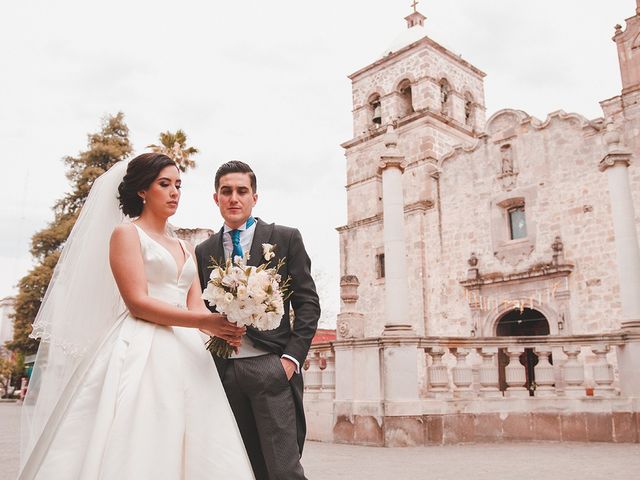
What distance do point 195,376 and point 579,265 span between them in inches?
610

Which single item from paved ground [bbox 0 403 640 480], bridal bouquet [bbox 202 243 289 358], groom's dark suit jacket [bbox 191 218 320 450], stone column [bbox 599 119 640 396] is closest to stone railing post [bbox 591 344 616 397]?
stone column [bbox 599 119 640 396]

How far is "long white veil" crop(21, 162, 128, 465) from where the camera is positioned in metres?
3.16

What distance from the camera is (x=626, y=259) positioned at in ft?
32.8

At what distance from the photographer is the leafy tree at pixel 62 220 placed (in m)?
27.5

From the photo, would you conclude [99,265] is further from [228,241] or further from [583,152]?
[583,152]

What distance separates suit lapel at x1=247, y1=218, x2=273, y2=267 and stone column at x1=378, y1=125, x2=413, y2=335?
6.47 metres

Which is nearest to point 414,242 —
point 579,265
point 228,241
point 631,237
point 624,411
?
point 579,265

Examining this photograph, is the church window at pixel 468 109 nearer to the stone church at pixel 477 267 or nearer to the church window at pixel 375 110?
the stone church at pixel 477 267

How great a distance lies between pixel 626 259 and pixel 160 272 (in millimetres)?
9463

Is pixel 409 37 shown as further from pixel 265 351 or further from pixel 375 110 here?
pixel 265 351

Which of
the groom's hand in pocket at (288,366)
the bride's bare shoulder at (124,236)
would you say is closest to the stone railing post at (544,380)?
the groom's hand in pocket at (288,366)

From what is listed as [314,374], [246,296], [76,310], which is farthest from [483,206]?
[246,296]

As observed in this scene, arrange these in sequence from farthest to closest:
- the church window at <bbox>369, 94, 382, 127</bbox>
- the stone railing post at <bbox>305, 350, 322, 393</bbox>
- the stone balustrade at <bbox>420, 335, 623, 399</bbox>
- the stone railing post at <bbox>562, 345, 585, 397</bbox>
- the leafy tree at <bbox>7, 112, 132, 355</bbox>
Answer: the leafy tree at <bbox>7, 112, 132, 355</bbox> < the church window at <bbox>369, 94, 382, 127</bbox> < the stone railing post at <bbox>305, 350, 322, 393</bbox> < the stone balustrade at <bbox>420, 335, 623, 399</bbox> < the stone railing post at <bbox>562, 345, 585, 397</bbox>

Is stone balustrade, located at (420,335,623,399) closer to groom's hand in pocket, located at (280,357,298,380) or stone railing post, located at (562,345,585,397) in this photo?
stone railing post, located at (562,345,585,397)
